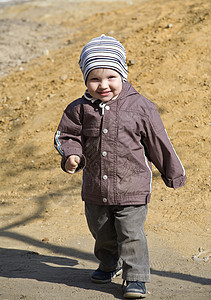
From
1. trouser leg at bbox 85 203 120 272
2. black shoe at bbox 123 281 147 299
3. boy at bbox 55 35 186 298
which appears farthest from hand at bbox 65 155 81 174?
black shoe at bbox 123 281 147 299

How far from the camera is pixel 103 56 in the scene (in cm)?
299

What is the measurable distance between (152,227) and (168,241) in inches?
12.6

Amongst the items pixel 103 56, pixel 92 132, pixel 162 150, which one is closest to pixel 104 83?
pixel 103 56

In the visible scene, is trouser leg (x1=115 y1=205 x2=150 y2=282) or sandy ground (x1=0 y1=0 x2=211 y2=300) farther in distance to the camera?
sandy ground (x1=0 y1=0 x2=211 y2=300)

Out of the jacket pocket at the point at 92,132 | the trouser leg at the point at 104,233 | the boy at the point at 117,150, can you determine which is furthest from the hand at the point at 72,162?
the trouser leg at the point at 104,233

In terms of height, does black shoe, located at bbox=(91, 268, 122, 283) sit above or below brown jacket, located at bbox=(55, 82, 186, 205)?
below

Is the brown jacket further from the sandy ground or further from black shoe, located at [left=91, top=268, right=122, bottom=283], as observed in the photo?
the sandy ground

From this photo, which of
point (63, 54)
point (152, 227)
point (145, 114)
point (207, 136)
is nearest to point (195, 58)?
point (207, 136)

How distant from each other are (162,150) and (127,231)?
0.56 m

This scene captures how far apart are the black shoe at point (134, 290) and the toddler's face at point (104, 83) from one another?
1196 mm

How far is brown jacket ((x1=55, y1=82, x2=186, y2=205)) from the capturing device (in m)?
3.04

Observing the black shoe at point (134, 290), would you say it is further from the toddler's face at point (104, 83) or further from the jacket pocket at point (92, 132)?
the toddler's face at point (104, 83)

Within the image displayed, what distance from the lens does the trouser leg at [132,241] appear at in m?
3.10

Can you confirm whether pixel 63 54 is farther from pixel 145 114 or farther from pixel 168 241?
pixel 145 114
